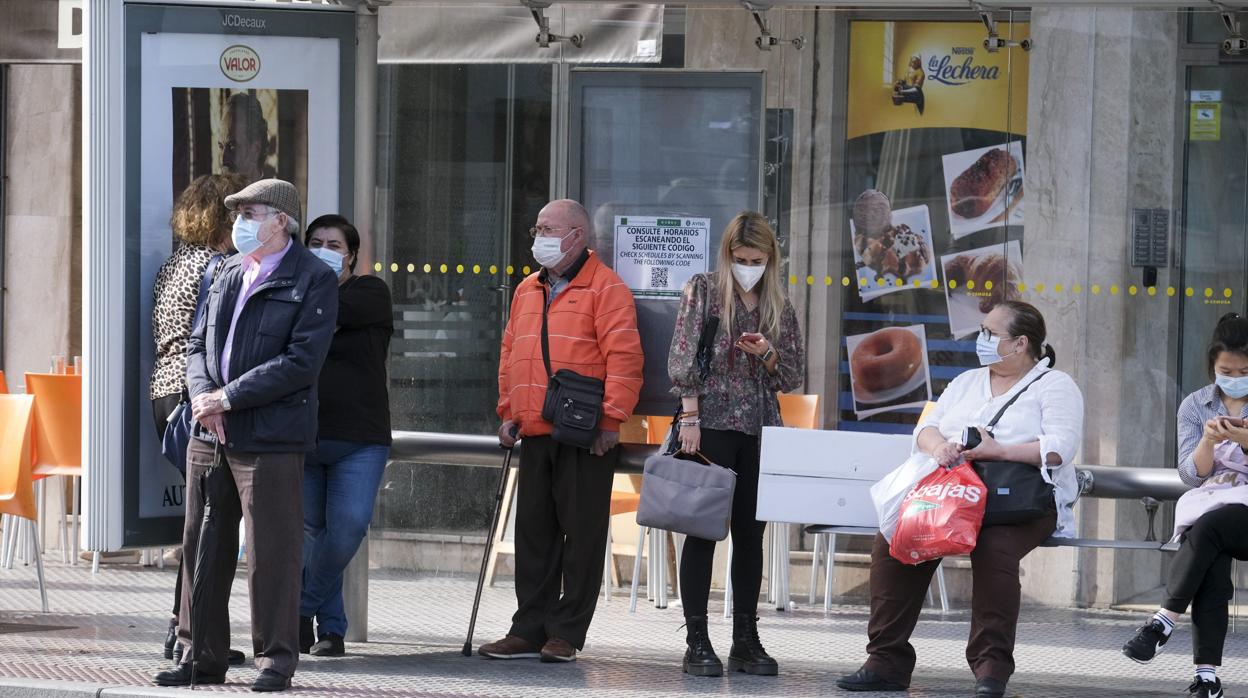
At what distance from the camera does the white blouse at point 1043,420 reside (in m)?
6.53

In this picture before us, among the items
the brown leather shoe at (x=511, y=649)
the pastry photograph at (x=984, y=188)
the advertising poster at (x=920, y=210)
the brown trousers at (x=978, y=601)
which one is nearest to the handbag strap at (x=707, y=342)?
the brown trousers at (x=978, y=601)

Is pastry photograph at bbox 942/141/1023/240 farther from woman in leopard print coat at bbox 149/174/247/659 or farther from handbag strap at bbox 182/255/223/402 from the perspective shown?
handbag strap at bbox 182/255/223/402

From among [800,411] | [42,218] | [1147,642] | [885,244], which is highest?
[42,218]

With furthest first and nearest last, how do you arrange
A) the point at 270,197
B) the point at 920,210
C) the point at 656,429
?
the point at 920,210
the point at 656,429
the point at 270,197

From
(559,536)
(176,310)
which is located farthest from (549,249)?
(176,310)

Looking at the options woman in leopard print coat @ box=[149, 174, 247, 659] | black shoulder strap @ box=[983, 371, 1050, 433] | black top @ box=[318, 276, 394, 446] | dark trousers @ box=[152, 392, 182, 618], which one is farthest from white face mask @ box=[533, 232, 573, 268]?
black shoulder strap @ box=[983, 371, 1050, 433]

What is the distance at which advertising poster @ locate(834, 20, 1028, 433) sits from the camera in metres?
8.82

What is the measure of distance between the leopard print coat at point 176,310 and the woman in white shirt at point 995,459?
2.80 m

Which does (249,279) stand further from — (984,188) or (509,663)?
(984,188)

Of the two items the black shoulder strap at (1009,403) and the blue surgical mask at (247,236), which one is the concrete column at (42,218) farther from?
the black shoulder strap at (1009,403)

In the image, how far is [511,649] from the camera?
23.7ft

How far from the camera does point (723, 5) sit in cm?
752

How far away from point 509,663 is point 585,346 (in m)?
1.33

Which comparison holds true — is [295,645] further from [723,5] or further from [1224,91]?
[1224,91]
